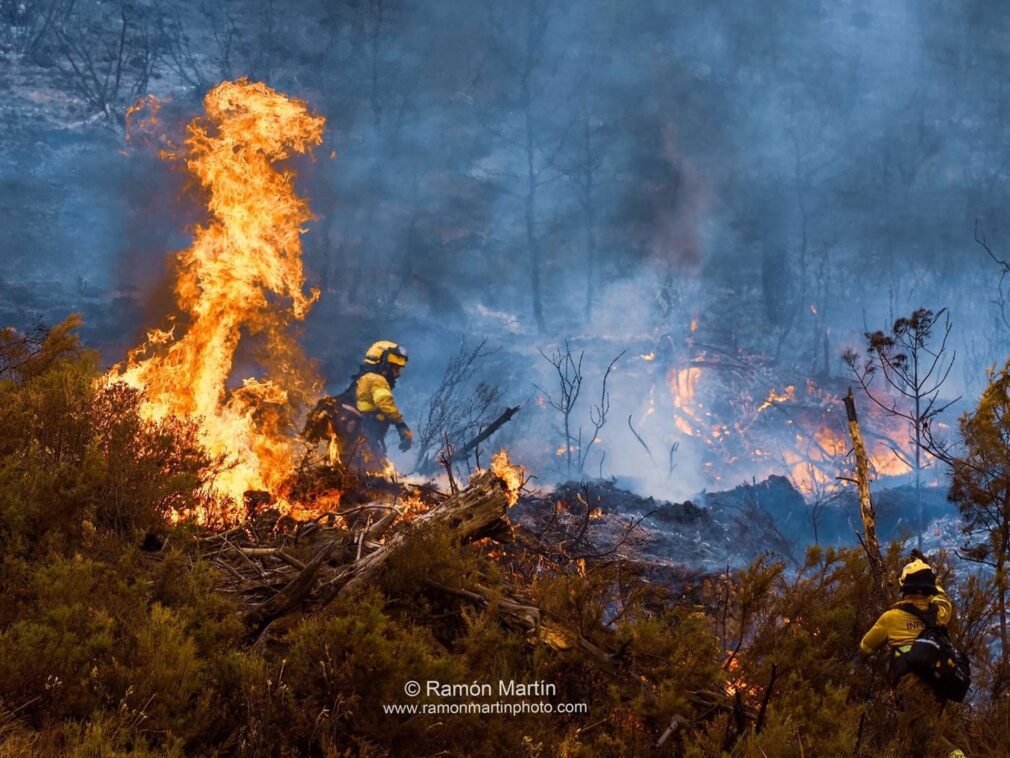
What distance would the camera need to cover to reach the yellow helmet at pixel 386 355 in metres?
10.6

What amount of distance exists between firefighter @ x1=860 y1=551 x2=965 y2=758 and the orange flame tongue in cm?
633

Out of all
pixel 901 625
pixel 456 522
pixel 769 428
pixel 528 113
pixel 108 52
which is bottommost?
pixel 901 625

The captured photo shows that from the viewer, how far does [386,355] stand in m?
10.7

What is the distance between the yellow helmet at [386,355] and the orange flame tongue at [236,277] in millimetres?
1542

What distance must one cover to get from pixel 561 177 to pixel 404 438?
35056mm

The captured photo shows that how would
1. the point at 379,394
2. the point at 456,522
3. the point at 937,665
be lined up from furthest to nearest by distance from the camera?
the point at 379,394, the point at 456,522, the point at 937,665

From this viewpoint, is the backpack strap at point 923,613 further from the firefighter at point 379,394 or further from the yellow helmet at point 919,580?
the firefighter at point 379,394

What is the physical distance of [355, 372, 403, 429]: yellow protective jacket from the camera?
10508mm

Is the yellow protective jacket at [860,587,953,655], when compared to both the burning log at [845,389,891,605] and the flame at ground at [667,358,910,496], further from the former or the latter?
the flame at ground at [667,358,910,496]

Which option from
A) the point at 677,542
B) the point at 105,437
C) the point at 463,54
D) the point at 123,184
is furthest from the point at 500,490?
the point at 463,54

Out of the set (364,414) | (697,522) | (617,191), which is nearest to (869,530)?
(364,414)

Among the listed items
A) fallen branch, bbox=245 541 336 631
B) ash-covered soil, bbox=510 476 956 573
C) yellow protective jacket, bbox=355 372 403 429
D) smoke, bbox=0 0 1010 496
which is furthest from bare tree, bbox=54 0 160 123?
fallen branch, bbox=245 541 336 631

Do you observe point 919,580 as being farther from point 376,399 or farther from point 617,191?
point 617,191

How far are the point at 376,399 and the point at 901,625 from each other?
313 inches
